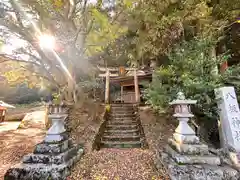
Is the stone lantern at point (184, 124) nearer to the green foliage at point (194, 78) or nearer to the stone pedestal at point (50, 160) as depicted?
the green foliage at point (194, 78)

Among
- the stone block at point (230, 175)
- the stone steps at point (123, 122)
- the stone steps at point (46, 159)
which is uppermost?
the stone steps at point (123, 122)

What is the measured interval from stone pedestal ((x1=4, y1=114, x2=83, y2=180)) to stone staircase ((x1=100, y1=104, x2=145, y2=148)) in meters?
1.48

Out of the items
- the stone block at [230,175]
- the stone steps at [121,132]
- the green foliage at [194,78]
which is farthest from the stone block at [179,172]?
the stone steps at [121,132]

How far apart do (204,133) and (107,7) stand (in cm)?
606

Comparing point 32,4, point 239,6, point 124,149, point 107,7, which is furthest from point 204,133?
point 32,4

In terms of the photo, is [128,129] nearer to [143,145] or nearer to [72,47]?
[143,145]

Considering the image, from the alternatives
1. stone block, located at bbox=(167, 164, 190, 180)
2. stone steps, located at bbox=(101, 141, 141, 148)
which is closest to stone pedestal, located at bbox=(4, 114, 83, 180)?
stone steps, located at bbox=(101, 141, 141, 148)

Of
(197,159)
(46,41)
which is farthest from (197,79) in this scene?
(46,41)

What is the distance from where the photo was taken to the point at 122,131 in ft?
16.3

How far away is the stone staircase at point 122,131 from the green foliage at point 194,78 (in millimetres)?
1311

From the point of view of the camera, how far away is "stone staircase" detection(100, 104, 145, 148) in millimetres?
4352

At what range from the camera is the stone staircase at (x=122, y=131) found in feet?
14.3

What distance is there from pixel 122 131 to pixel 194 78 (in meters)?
2.93

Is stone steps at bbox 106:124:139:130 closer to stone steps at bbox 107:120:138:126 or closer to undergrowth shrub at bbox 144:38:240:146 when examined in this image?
stone steps at bbox 107:120:138:126
